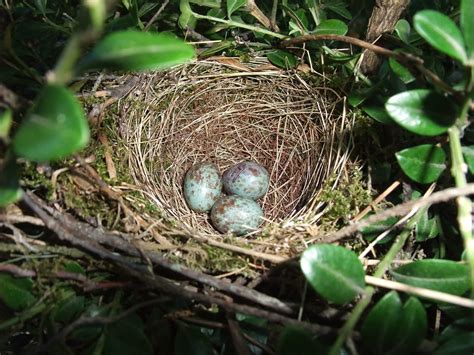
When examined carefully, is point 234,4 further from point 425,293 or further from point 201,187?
point 425,293

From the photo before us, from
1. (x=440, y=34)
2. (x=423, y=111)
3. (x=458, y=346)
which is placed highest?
(x=440, y=34)

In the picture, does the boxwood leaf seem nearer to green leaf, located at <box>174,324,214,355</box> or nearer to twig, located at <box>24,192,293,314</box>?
twig, located at <box>24,192,293,314</box>

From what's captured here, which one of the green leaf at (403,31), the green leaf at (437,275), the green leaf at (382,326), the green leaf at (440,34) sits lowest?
the green leaf at (382,326)

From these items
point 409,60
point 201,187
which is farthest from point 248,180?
point 409,60

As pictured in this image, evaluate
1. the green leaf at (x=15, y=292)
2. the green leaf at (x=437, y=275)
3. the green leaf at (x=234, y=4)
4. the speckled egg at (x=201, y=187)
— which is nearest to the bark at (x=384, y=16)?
the green leaf at (x=234, y=4)

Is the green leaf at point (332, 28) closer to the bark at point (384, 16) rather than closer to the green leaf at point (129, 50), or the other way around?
the bark at point (384, 16)

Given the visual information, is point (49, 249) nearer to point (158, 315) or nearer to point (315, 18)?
point (158, 315)

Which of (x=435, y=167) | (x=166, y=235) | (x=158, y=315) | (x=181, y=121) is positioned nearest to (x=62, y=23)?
(x=181, y=121)
